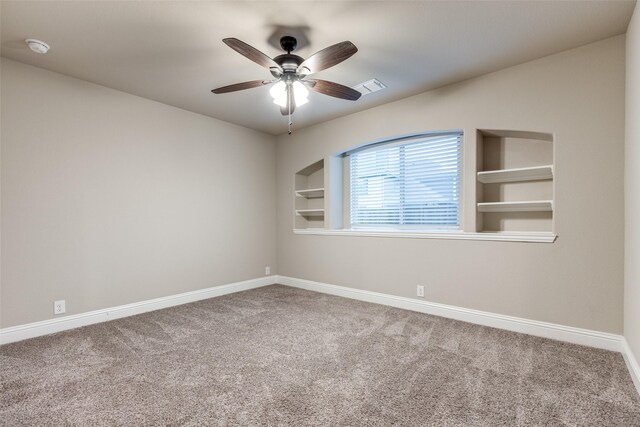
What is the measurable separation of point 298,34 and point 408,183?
7.73 feet

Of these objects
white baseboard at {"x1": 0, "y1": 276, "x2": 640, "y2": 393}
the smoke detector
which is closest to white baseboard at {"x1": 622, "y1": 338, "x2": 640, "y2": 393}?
white baseboard at {"x1": 0, "y1": 276, "x2": 640, "y2": 393}

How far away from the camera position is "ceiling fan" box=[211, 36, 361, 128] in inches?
86.0

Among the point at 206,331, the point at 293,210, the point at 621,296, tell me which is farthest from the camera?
the point at 293,210

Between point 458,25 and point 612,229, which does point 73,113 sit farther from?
Answer: point 612,229

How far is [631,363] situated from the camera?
2.19 m

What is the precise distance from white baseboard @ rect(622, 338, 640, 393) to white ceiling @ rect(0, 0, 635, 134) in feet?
7.94

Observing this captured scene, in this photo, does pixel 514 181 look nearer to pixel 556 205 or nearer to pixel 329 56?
pixel 556 205

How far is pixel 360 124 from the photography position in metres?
4.25

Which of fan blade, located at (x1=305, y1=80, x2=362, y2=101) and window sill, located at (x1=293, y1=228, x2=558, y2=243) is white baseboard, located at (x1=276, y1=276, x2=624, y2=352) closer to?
window sill, located at (x1=293, y1=228, x2=558, y2=243)

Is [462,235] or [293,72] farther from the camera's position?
[462,235]

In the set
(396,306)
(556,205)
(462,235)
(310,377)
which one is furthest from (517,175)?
(310,377)

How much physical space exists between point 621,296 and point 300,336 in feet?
8.78

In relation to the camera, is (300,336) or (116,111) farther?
(116,111)

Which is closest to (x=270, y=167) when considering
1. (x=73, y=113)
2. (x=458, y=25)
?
(x=73, y=113)
